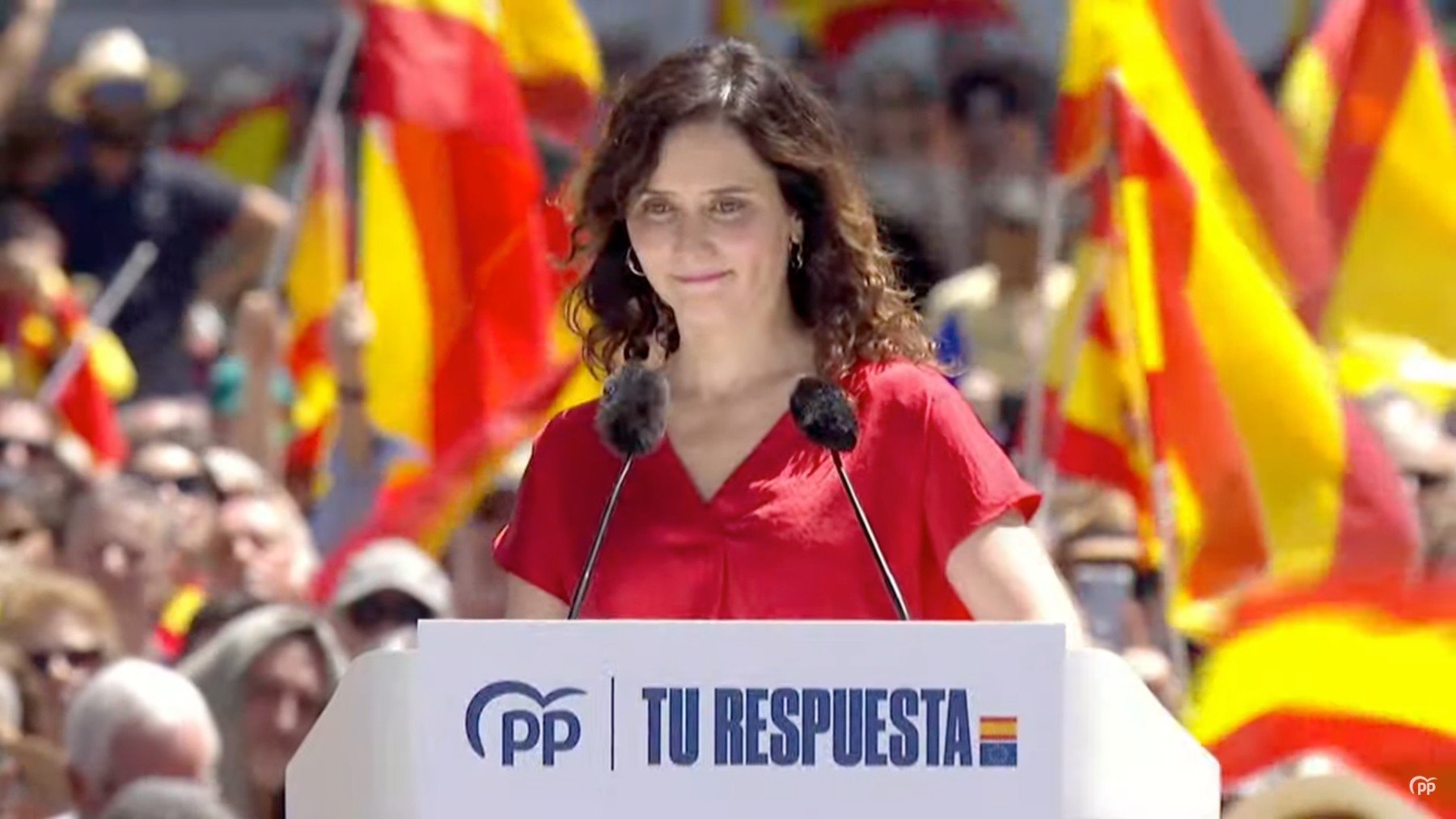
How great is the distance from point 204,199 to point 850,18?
2.74 m

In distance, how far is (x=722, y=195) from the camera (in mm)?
3551

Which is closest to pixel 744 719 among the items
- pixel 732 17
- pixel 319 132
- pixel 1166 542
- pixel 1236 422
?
pixel 1166 542

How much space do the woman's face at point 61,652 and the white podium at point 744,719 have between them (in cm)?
371

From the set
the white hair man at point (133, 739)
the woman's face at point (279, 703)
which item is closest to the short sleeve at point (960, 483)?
the white hair man at point (133, 739)

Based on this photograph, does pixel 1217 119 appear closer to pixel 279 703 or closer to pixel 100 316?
pixel 279 703

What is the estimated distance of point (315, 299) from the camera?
30.8 feet

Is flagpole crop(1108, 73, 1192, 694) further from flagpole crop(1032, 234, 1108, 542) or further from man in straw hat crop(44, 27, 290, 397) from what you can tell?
man in straw hat crop(44, 27, 290, 397)

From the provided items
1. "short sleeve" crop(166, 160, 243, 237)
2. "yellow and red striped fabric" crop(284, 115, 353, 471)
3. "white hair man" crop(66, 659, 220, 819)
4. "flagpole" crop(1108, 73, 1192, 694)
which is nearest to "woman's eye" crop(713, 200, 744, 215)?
"white hair man" crop(66, 659, 220, 819)

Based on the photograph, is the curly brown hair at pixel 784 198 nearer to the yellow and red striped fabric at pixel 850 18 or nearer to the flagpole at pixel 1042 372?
the flagpole at pixel 1042 372

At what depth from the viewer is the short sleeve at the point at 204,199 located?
9.99m

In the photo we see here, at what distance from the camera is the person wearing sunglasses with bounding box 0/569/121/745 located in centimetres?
660

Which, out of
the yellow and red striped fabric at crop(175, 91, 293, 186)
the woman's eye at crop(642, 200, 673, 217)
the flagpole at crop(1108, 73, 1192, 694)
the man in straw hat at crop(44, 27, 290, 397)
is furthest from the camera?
the yellow and red striped fabric at crop(175, 91, 293, 186)

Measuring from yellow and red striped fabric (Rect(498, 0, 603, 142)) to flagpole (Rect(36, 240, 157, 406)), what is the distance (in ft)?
5.41

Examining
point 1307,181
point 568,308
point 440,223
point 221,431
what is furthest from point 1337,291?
point 568,308
